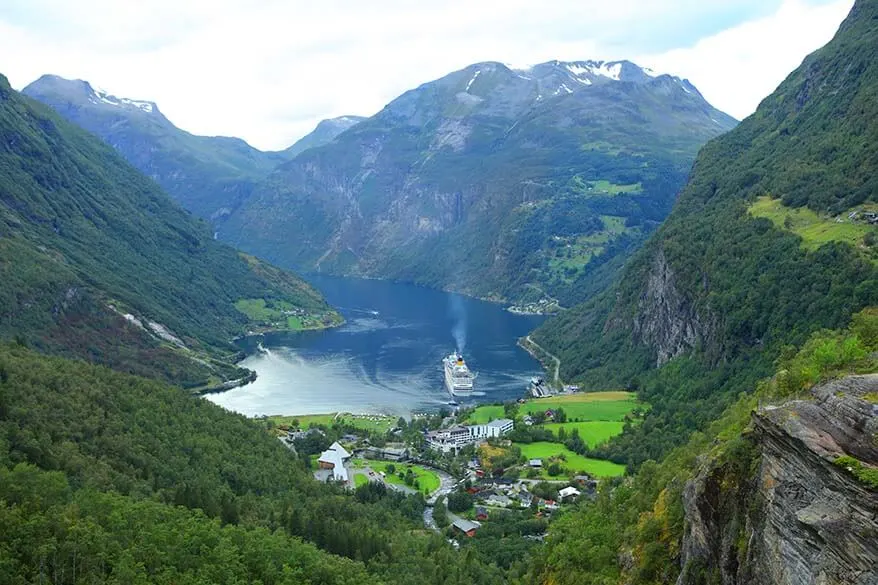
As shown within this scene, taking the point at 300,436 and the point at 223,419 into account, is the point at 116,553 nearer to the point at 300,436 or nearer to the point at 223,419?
the point at 223,419

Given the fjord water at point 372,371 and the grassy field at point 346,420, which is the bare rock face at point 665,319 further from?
the grassy field at point 346,420

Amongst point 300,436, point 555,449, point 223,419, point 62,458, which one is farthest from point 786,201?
point 62,458

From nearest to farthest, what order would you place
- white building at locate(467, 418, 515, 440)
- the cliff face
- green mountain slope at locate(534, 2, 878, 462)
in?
the cliff face
green mountain slope at locate(534, 2, 878, 462)
white building at locate(467, 418, 515, 440)

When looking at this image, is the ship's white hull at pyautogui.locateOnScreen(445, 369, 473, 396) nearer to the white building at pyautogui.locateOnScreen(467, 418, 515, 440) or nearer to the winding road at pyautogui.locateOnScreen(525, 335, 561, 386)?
the winding road at pyautogui.locateOnScreen(525, 335, 561, 386)

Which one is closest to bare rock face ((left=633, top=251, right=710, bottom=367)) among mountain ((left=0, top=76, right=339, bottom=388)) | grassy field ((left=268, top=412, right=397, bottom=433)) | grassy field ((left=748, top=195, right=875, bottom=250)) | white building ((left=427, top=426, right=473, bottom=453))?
grassy field ((left=748, top=195, right=875, bottom=250))

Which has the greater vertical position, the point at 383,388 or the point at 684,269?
the point at 684,269
